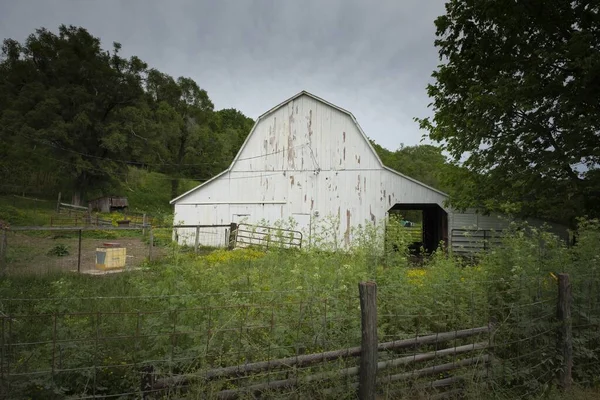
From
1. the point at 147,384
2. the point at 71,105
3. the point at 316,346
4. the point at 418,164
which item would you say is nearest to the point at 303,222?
the point at 316,346

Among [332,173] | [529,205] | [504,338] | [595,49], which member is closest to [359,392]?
[504,338]

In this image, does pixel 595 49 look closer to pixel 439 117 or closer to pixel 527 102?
pixel 527 102

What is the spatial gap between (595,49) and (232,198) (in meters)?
15.0

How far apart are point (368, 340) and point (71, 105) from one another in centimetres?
4186

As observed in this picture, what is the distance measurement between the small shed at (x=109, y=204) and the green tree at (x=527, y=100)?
3887 cm

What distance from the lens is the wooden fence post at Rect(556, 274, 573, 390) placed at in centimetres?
459

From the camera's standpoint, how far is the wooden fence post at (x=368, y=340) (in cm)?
365

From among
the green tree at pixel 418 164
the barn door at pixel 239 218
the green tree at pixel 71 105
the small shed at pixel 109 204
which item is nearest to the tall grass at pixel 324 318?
the green tree at pixel 418 164

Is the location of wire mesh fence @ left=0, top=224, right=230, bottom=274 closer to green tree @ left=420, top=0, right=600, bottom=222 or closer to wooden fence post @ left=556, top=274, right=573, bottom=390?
wooden fence post @ left=556, top=274, right=573, bottom=390

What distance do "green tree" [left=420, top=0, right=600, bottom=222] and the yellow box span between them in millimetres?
11988

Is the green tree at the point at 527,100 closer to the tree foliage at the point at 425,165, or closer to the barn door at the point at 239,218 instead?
the tree foliage at the point at 425,165

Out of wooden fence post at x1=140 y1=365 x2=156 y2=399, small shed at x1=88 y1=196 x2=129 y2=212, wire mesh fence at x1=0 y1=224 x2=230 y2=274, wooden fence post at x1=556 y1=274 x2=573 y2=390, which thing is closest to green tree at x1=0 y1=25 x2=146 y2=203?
A: small shed at x1=88 y1=196 x2=129 y2=212

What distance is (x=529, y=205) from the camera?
452 inches

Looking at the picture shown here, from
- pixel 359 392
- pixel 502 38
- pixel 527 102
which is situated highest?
pixel 502 38
